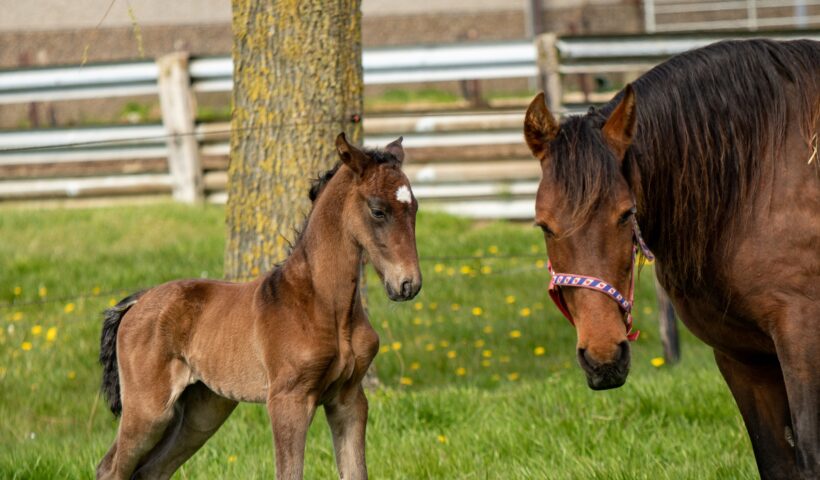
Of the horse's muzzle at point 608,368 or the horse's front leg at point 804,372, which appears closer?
the horse's muzzle at point 608,368

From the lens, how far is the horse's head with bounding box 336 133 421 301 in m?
3.58

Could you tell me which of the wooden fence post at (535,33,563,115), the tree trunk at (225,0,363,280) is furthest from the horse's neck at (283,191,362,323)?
the wooden fence post at (535,33,563,115)

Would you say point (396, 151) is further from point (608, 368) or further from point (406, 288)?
point (608, 368)

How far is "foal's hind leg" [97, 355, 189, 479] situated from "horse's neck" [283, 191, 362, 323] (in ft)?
1.87

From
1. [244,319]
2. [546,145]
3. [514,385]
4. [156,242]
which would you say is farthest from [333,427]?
[156,242]

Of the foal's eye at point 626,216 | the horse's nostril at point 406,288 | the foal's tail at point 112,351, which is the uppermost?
the foal's eye at point 626,216

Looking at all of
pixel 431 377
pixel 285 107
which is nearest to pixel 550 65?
pixel 431 377

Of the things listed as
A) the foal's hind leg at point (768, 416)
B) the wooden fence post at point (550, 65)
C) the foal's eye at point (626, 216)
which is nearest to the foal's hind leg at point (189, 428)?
the foal's eye at point (626, 216)

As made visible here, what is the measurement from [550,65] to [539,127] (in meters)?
6.50

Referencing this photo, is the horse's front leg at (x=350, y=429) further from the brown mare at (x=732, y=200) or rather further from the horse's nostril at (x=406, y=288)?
the brown mare at (x=732, y=200)

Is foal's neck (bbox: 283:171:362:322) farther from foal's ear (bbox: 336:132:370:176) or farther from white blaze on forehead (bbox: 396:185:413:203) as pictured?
white blaze on forehead (bbox: 396:185:413:203)

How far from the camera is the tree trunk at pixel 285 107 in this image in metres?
5.71

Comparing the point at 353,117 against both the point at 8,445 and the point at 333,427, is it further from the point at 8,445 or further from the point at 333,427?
the point at 8,445

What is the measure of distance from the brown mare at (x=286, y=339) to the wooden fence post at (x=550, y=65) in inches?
242
